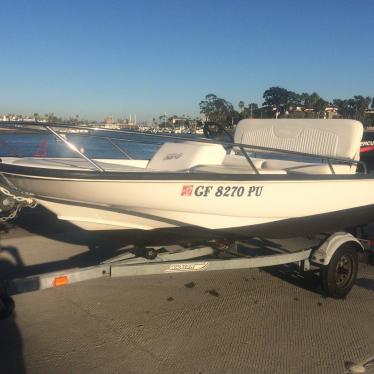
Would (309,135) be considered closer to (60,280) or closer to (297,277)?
(297,277)

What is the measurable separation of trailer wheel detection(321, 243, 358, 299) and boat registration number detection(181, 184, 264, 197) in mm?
1106

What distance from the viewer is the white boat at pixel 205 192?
382cm

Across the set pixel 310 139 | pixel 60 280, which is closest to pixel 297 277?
pixel 310 139

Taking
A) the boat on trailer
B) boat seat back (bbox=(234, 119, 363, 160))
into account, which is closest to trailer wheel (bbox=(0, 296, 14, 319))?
the boat on trailer

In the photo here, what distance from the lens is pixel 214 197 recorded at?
3.98 m

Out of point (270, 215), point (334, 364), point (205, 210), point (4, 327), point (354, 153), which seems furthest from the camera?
point (354, 153)

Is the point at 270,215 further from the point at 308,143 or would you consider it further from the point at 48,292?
the point at 48,292

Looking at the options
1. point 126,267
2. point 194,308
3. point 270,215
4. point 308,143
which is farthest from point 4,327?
point 308,143

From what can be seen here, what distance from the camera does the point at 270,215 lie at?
14.2ft

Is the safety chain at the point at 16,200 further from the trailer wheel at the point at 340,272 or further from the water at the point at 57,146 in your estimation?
the trailer wheel at the point at 340,272

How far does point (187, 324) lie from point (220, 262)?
671 millimetres

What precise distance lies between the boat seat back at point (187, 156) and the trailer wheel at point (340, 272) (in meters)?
1.68

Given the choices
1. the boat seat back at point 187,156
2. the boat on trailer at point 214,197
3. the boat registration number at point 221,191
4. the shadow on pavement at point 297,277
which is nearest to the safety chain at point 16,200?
the boat on trailer at point 214,197

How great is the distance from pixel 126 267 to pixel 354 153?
3074 millimetres
